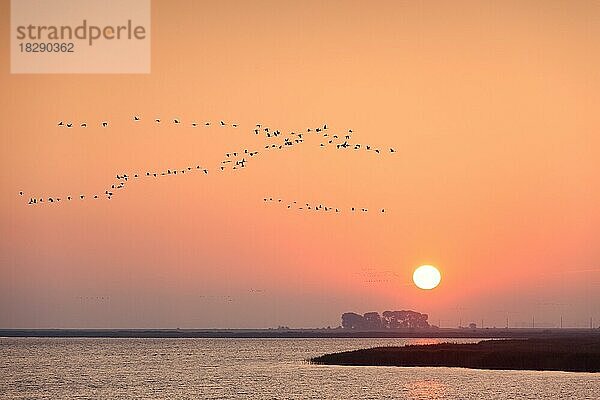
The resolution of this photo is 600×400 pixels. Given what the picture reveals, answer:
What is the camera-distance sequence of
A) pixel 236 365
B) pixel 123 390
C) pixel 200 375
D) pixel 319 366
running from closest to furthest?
pixel 123 390 < pixel 200 375 < pixel 319 366 < pixel 236 365

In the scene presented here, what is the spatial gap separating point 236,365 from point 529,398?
2308 inches

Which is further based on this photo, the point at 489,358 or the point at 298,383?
the point at 489,358

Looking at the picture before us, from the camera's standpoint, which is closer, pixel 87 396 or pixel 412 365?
pixel 87 396

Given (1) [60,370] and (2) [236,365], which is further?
(2) [236,365]

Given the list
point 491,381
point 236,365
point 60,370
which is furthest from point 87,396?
point 236,365

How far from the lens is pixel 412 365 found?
110062 millimetres

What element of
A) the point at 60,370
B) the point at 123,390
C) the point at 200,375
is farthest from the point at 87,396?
the point at 60,370

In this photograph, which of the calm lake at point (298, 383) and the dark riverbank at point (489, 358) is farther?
the dark riverbank at point (489, 358)

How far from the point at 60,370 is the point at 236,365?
67.3ft

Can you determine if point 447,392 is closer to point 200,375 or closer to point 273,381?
point 273,381

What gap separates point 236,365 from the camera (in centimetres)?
12619

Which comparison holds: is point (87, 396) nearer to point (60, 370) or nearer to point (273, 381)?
point (273, 381)

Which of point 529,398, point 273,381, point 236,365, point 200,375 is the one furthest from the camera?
point 236,365

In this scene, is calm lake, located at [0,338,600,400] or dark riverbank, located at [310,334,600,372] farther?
dark riverbank, located at [310,334,600,372]
